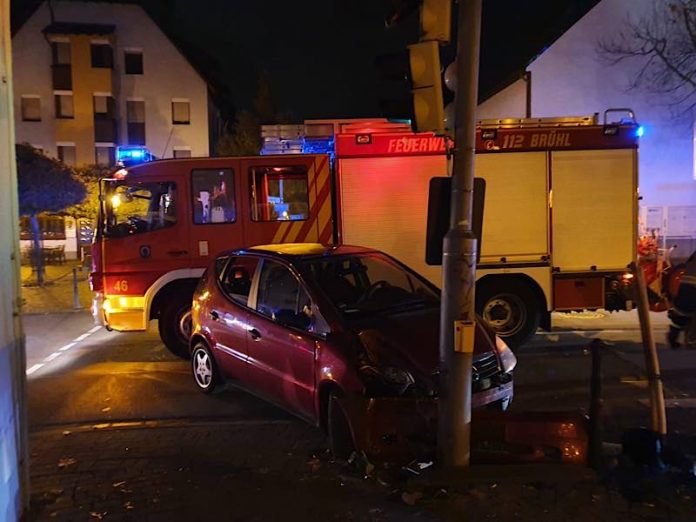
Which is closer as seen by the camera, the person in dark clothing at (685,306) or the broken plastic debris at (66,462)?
the person in dark clothing at (685,306)

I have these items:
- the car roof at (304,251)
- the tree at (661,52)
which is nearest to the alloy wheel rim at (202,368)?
the car roof at (304,251)

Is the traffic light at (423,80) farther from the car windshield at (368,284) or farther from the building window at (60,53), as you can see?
the building window at (60,53)

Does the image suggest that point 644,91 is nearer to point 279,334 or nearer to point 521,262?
point 521,262

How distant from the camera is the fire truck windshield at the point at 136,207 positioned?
8.74 metres

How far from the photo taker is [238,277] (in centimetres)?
688

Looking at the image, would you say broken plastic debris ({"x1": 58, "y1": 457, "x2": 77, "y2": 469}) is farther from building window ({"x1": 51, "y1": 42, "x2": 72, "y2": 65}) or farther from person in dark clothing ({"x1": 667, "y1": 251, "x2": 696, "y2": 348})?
building window ({"x1": 51, "y1": 42, "x2": 72, "y2": 65})

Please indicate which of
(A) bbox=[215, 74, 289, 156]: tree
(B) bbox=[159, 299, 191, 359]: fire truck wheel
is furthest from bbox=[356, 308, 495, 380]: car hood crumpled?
(A) bbox=[215, 74, 289, 156]: tree

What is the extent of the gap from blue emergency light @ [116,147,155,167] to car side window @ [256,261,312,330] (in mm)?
3804

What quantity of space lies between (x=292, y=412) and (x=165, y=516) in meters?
1.76

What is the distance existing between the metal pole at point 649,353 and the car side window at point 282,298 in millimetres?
2549

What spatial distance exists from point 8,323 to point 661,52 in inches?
833

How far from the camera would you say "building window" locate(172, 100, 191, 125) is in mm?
35594

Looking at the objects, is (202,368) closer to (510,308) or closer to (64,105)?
(510,308)

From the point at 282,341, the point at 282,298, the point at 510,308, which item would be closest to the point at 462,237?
the point at 282,341
